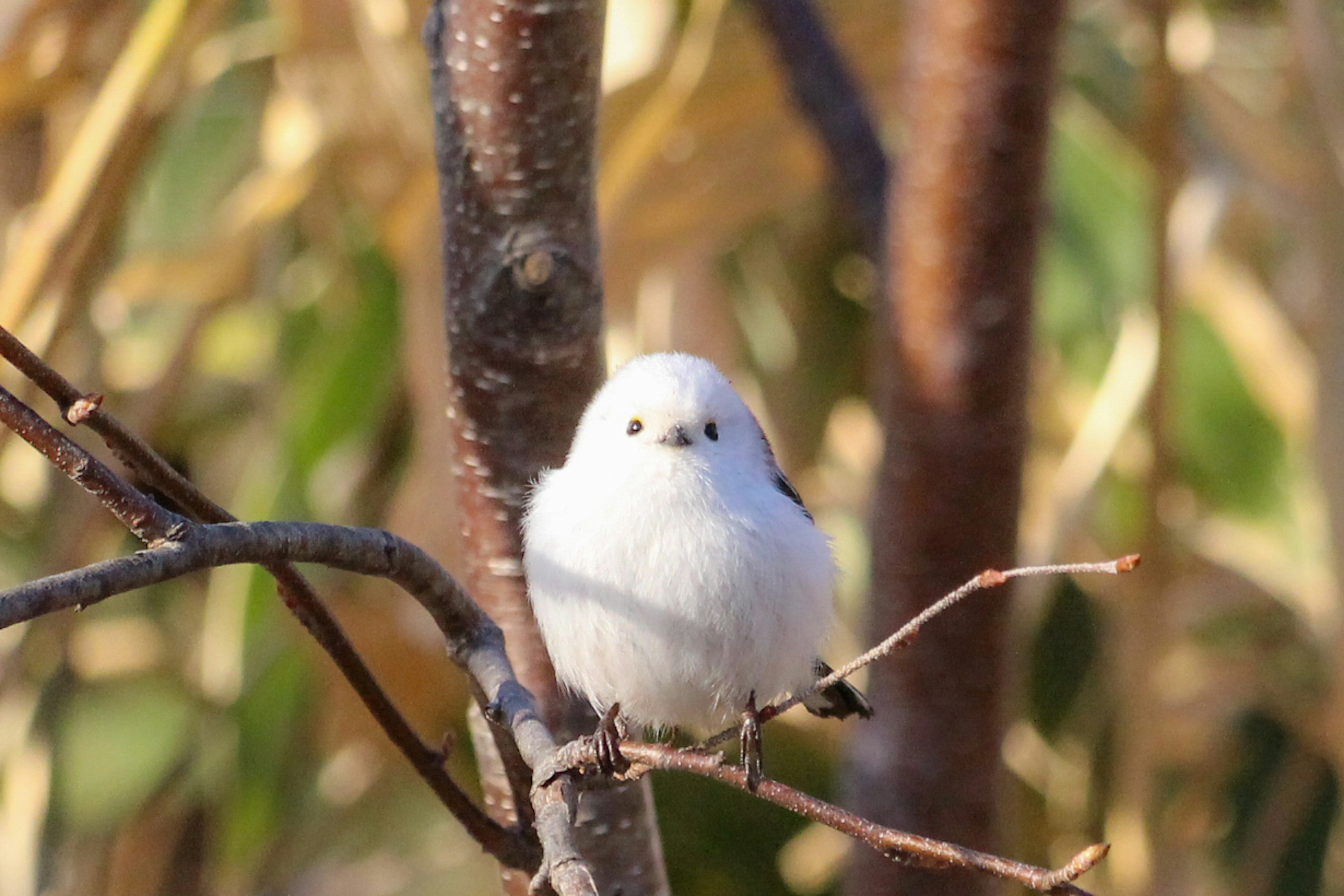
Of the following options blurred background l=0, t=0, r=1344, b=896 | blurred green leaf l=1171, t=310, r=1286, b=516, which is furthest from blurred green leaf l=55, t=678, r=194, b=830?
blurred green leaf l=1171, t=310, r=1286, b=516

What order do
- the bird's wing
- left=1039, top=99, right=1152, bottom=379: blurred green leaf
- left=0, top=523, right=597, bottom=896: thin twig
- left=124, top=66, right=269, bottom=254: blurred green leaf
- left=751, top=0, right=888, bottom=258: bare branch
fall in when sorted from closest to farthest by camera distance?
left=0, top=523, right=597, bottom=896: thin twig, the bird's wing, left=751, top=0, right=888, bottom=258: bare branch, left=1039, top=99, right=1152, bottom=379: blurred green leaf, left=124, top=66, right=269, bottom=254: blurred green leaf

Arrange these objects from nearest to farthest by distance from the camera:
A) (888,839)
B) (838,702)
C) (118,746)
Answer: (888,839) < (838,702) < (118,746)

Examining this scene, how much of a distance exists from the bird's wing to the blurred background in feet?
1.54

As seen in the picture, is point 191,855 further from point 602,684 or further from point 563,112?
point 563,112

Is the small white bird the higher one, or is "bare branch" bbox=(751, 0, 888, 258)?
"bare branch" bbox=(751, 0, 888, 258)

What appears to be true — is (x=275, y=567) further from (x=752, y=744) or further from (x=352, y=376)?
(x=352, y=376)

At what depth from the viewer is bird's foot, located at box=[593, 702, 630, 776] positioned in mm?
603

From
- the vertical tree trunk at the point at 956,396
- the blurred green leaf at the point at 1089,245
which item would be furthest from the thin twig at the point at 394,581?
the blurred green leaf at the point at 1089,245

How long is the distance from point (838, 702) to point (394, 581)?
331 millimetres

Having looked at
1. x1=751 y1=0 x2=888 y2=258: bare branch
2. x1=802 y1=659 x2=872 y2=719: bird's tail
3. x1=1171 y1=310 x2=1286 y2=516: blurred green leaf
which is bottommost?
x1=1171 y1=310 x2=1286 y2=516: blurred green leaf

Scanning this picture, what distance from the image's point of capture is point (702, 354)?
1527 millimetres

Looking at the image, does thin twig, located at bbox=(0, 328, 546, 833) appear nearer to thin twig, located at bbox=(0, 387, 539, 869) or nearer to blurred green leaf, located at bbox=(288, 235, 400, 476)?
thin twig, located at bbox=(0, 387, 539, 869)

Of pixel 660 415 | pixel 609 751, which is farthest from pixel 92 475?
pixel 660 415

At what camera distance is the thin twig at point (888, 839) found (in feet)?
1.47
